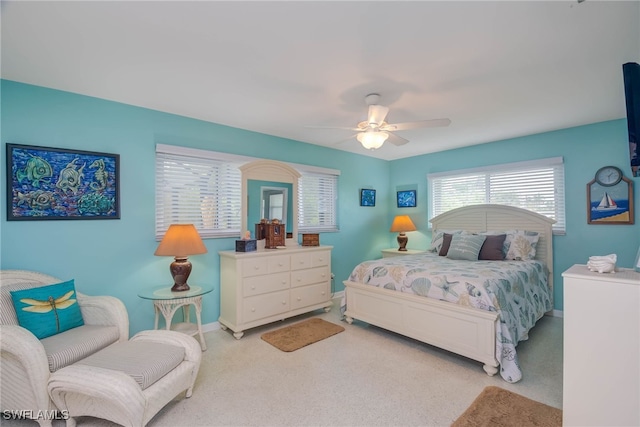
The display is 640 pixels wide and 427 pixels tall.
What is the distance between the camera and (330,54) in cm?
205

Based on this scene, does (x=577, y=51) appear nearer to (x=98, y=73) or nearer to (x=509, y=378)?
(x=509, y=378)

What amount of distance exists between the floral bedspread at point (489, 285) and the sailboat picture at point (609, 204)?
2.75 ft

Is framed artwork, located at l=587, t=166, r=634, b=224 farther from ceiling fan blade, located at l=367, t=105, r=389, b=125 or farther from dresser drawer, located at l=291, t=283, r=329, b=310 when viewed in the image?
dresser drawer, located at l=291, t=283, r=329, b=310

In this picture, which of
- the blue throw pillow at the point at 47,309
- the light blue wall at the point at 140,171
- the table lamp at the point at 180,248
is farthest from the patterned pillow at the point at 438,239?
the blue throw pillow at the point at 47,309

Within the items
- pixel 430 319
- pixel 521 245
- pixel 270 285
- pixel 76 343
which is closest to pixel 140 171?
pixel 76 343

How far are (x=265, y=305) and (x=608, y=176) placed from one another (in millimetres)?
4243

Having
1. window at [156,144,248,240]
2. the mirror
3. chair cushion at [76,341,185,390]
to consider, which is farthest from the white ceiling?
chair cushion at [76,341,185,390]

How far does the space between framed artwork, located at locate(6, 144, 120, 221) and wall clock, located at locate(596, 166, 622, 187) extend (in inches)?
208

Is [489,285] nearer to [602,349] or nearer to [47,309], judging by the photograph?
[602,349]

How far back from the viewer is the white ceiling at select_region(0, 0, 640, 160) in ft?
5.40

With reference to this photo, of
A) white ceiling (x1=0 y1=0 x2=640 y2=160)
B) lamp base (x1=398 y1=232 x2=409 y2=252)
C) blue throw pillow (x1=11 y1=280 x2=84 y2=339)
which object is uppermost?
white ceiling (x1=0 y1=0 x2=640 y2=160)

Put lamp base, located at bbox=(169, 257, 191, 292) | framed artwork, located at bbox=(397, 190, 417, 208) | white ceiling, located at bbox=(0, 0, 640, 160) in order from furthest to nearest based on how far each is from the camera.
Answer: framed artwork, located at bbox=(397, 190, 417, 208) → lamp base, located at bbox=(169, 257, 191, 292) → white ceiling, located at bbox=(0, 0, 640, 160)

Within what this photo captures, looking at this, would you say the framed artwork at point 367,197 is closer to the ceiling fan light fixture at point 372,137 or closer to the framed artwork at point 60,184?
the ceiling fan light fixture at point 372,137

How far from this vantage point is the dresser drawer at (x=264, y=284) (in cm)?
329
